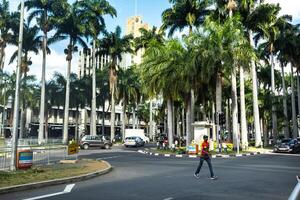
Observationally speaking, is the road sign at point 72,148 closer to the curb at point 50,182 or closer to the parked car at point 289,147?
the curb at point 50,182

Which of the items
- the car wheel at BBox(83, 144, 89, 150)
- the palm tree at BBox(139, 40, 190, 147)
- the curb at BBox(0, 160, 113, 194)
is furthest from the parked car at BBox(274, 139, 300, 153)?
the curb at BBox(0, 160, 113, 194)

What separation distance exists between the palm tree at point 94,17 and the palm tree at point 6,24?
30.5 ft

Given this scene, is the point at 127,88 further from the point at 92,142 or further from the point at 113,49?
the point at 92,142

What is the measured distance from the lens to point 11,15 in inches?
1991

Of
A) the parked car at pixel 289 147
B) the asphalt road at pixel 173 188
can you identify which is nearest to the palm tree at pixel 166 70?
the parked car at pixel 289 147

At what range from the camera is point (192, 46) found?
112 ft

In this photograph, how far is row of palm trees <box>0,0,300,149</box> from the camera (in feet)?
109

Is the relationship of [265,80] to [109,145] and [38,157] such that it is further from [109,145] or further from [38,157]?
[38,157]

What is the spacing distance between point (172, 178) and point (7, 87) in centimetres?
5835

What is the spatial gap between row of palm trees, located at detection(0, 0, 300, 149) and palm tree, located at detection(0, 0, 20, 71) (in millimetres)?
140

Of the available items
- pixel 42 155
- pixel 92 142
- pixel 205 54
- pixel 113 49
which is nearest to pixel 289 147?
pixel 205 54

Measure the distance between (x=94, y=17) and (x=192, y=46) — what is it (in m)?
22.2

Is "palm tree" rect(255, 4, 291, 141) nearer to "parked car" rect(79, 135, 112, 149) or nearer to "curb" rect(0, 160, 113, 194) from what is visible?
"parked car" rect(79, 135, 112, 149)

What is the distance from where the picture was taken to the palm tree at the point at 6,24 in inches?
1986
